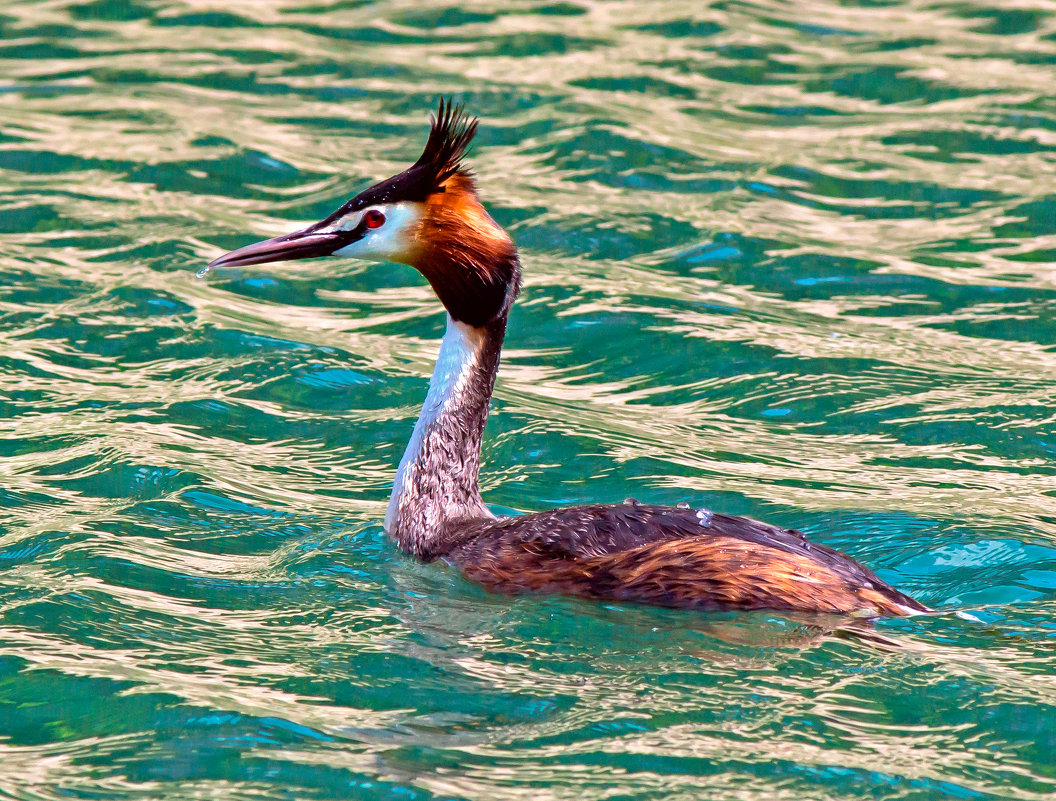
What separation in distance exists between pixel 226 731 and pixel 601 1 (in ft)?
37.5

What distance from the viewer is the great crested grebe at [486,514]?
625 centimetres

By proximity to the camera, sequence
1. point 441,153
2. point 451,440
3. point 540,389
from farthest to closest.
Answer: point 540,389 → point 451,440 → point 441,153

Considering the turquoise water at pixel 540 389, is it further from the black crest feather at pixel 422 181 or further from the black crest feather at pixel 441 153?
the black crest feather at pixel 441 153

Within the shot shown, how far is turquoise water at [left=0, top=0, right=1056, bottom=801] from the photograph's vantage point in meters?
5.52

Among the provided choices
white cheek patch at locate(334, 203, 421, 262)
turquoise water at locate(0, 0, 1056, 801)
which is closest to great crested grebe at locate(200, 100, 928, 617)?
white cheek patch at locate(334, 203, 421, 262)

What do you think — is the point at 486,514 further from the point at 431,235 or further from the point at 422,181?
the point at 422,181

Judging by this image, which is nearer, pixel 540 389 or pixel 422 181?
pixel 422 181

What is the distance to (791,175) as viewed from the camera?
12.1 m

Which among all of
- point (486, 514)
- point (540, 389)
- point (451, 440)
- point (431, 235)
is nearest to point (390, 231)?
point (431, 235)

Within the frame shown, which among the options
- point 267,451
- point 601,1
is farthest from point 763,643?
point 601,1

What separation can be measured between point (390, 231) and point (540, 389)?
2.14m

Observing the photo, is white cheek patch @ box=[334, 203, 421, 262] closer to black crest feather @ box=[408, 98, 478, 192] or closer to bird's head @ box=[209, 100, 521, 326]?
bird's head @ box=[209, 100, 521, 326]

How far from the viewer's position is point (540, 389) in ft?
30.0

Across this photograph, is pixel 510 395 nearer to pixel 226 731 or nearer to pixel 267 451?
pixel 267 451
